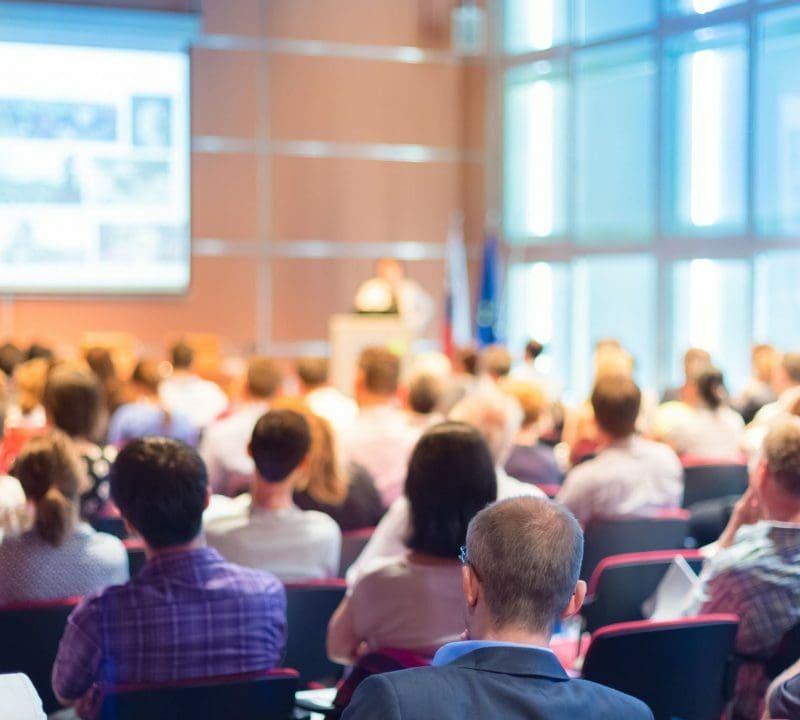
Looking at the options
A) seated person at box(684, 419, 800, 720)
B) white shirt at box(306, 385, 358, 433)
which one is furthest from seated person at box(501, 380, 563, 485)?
seated person at box(684, 419, 800, 720)

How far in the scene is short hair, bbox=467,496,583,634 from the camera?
5.75ft

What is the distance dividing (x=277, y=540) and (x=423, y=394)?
2.14 meters

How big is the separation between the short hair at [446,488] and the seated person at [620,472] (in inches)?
68.4

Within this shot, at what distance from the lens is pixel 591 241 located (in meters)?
12.1

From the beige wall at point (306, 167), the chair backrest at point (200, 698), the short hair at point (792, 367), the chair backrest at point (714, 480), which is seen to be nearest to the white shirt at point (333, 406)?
the chair backrest at point (714, 480)

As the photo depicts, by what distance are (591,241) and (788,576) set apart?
9.09 m

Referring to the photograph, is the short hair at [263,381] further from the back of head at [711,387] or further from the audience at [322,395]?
the back of head at [711,387]

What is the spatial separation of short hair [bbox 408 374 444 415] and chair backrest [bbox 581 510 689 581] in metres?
1.37

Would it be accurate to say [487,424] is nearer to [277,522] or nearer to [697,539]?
[277,522]

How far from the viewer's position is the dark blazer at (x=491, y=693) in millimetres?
1599

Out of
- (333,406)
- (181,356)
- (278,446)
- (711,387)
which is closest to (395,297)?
(181,356)

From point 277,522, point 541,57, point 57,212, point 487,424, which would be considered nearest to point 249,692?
point 277,522

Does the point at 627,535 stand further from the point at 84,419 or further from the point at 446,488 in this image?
the point at 84,419

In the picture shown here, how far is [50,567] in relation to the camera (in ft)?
10.9
